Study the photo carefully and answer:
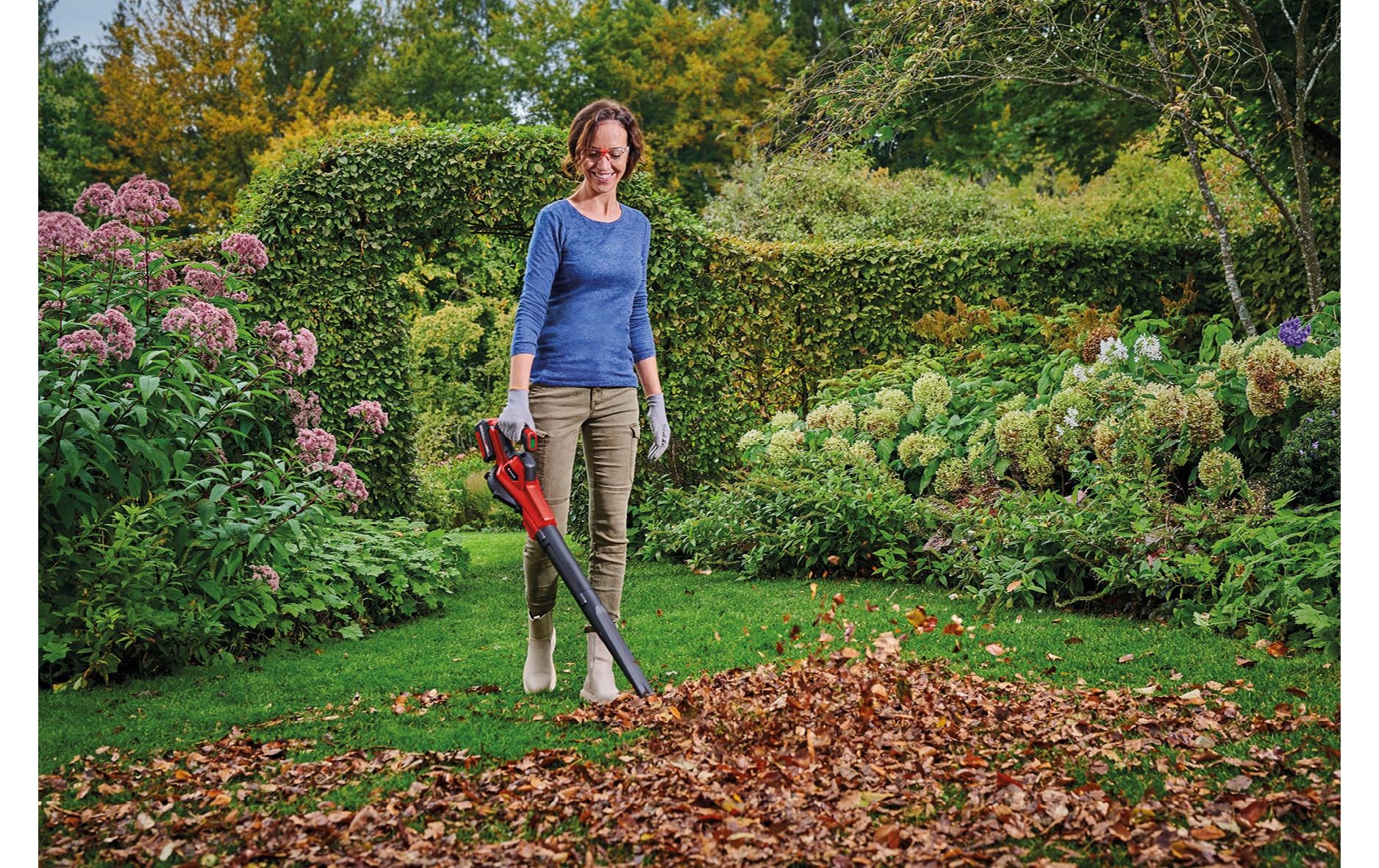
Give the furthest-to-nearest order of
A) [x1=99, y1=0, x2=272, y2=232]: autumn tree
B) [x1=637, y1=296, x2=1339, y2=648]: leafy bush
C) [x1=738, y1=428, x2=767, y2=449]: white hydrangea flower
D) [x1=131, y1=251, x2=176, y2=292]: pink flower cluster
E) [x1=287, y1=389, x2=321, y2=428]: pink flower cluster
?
[x1=99, y1=0, x2=272, y2=232]: autumn tree < [x1=738, y1=428, x2=767, y2=449]: white hydrangea flower < [x1=287, y1=389, x2=321, y2=428]: pink flower cluster < [x1=131, y1=251, x2=176, y2=292]: pink flower cluster < [x1=637, y1=296, x2=1339, y2=648]: leafy bush

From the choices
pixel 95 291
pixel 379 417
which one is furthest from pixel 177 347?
pixel 379 417

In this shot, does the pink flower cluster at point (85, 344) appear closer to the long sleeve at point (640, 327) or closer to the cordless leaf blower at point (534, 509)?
the cordless leaf blower at point (534, 509)

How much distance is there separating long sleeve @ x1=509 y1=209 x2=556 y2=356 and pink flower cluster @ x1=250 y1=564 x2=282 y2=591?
1.35 meters

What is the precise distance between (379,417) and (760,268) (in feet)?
10.2

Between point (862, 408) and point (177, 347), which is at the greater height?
point (177, 347)

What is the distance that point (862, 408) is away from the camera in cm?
616

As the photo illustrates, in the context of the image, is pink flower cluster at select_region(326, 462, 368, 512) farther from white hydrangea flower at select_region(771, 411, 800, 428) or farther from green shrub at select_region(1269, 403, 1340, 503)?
green shrub at select_region(1269, 403, 1340, 503)

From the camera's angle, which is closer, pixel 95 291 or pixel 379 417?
pixel 95 291

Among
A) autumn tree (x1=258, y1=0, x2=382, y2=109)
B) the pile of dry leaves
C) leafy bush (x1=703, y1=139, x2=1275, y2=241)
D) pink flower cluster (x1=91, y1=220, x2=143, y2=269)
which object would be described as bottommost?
the pile of dry leaves

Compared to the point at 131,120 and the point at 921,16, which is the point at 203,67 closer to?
the point at 131,120

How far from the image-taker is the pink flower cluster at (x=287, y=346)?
4.18 metres

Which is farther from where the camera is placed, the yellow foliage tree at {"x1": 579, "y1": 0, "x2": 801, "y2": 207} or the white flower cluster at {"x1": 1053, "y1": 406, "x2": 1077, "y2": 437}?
the yellow foliage tree at {"x1": 579, "y1": 0, "x2": 801, "y2": 207}

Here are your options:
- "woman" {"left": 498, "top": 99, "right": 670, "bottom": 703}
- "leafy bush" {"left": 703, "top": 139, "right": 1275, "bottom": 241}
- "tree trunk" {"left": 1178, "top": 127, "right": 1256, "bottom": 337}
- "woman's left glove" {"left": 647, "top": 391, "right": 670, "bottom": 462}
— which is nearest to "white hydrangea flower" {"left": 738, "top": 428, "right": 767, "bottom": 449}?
"woman's left glove" {"left": 647, "top": 391, "right": 670, "bottom": 462}

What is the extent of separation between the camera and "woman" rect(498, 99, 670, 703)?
3033mm
